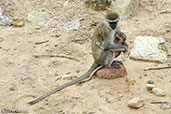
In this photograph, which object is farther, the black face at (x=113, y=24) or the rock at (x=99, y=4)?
the rock at (x=99, y=4)

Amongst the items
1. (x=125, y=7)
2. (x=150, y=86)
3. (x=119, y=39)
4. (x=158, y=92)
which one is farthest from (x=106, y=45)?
(x=125, y=7)

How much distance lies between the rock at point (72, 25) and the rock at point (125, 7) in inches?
56.5

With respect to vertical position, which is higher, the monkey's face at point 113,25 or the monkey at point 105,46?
the monkey's face at point 113,25

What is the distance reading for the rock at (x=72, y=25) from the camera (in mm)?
9172

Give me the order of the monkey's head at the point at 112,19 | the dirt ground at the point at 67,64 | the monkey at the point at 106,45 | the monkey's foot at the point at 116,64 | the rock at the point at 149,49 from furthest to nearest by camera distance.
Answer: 1. the rock at the point at 149,49
2. the monkey's foot at the point at 116,64
3. the monkey at the point at 106,45
4. the monkey's head at the point at 112,19
5. the dirt ground at the point at 67,64

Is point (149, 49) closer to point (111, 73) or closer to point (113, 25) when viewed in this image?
point (111, 73)

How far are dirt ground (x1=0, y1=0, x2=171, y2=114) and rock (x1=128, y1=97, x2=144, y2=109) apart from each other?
0.11 metres

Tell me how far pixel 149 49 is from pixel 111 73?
1741 mm

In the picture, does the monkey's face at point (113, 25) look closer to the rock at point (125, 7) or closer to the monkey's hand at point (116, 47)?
the monkey's hand at point (116, 47)

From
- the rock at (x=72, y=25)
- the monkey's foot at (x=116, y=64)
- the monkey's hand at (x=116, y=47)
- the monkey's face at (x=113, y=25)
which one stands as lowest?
the monkey's foot at (x=116, y=64)

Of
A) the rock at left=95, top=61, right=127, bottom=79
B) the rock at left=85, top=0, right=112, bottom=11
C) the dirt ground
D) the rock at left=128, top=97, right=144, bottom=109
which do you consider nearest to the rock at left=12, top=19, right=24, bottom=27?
the dirt ground

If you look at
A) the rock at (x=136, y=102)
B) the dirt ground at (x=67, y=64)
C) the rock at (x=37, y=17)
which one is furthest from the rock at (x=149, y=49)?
the rock at (x=37, y=17)

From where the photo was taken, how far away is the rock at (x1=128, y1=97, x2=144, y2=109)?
5359 millimetres

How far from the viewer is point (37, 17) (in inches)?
384
